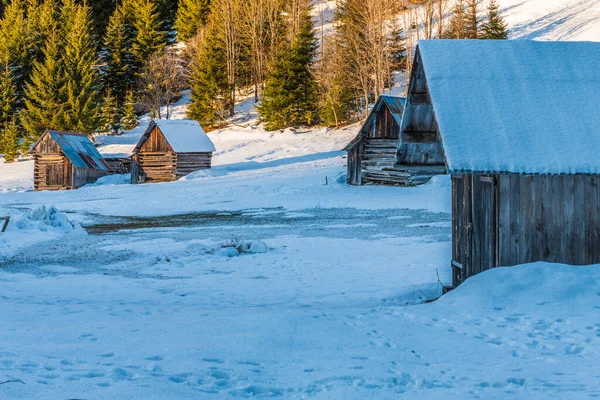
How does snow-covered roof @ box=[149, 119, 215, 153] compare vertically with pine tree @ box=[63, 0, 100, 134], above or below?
below

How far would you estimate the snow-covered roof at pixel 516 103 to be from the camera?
29.1 ft

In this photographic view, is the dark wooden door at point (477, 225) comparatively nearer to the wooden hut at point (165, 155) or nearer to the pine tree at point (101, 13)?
the wooden hut at point (165, 155)

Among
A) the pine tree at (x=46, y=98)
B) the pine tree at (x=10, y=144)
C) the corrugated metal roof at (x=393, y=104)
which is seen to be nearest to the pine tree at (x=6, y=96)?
the pine tree at (x=46, y=98)

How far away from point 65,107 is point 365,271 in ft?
163

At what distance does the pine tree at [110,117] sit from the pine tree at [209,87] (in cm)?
702

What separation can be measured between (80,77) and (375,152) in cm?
3566

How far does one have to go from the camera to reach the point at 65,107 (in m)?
55.8

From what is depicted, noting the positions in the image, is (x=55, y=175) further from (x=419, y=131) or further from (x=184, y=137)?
(x=419, y=131)

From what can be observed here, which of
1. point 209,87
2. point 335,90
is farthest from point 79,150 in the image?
point 335,90

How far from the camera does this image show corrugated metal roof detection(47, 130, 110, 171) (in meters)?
42.9

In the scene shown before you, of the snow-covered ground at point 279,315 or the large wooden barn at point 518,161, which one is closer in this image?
the snow-covered ground at point 279,315

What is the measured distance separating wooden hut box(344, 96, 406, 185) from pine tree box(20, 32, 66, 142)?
31681mm

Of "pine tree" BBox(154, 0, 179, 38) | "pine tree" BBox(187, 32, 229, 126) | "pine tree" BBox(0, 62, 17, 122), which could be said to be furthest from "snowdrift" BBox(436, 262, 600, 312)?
"pine tree" BBox(154, 0, 179, 38)

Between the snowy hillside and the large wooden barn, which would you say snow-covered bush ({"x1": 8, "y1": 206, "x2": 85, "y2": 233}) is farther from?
the snowy hillside
